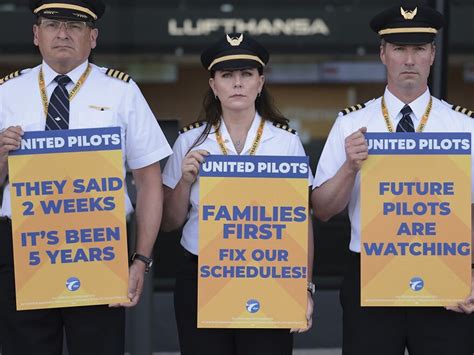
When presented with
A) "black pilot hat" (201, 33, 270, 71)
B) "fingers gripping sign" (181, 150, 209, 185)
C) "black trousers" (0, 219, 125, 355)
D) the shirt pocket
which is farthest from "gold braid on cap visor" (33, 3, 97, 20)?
"black trousers" (0, 219, 125, 355)

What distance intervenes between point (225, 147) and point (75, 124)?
0.55m

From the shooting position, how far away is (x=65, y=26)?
382cm

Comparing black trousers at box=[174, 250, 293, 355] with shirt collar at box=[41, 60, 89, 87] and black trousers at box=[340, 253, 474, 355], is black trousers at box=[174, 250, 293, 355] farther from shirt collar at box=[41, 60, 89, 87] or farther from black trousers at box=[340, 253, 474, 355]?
shirt collar at box=[41, 60, 89, 87]

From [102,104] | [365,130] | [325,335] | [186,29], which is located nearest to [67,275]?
[102,104]

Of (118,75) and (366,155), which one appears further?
(118,75)

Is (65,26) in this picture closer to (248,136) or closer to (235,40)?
(235,40)

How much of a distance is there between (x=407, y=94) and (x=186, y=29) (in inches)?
154

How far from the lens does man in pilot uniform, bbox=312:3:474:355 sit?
151 inches

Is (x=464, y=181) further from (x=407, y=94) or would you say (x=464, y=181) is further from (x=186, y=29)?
(x=186, y=29)

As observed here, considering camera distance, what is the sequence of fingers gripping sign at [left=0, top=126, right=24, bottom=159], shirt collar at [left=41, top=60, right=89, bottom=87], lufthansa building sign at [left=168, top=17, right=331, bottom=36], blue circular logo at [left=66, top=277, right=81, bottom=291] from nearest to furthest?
1. fingers gripping sign at [left=0, top=126, right=24, bottom=159]
2. blue circular logo at [left=66, top=277, right=81, bottom=291]
3. shirt collar at [left=41, top=60, right=89, bottom=87]
4. lufthansa building sign at [left=168, top=17, right=331, bottom=36]

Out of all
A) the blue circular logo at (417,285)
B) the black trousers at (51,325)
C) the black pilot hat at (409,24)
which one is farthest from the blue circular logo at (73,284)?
the black pilot hat at (409,24)

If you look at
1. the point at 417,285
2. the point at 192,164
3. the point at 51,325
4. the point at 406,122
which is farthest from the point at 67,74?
the point at 417,285

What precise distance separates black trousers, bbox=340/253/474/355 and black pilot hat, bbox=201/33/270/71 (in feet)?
2.66

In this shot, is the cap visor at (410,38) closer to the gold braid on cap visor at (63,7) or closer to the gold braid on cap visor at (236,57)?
the gold braid on cap visor at (236,57)
